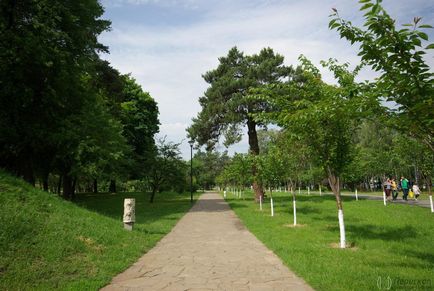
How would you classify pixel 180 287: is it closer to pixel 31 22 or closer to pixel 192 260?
pixel 192 260

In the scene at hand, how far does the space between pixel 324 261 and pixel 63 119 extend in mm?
14590

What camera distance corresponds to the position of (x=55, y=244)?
796 centimetres

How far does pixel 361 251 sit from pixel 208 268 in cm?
407

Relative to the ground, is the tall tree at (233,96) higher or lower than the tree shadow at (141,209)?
higher

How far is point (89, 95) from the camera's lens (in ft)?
67.7

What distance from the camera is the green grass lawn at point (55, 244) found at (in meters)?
6.35

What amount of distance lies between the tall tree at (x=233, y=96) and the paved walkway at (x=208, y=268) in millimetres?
15573

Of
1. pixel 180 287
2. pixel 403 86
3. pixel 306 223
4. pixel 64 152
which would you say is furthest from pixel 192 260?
pixel 64 152

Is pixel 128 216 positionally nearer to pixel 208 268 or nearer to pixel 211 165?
pixel 208 268

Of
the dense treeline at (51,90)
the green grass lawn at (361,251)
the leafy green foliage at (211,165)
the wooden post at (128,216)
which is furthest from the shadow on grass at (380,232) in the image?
the leafy green foliage at (211,165)
